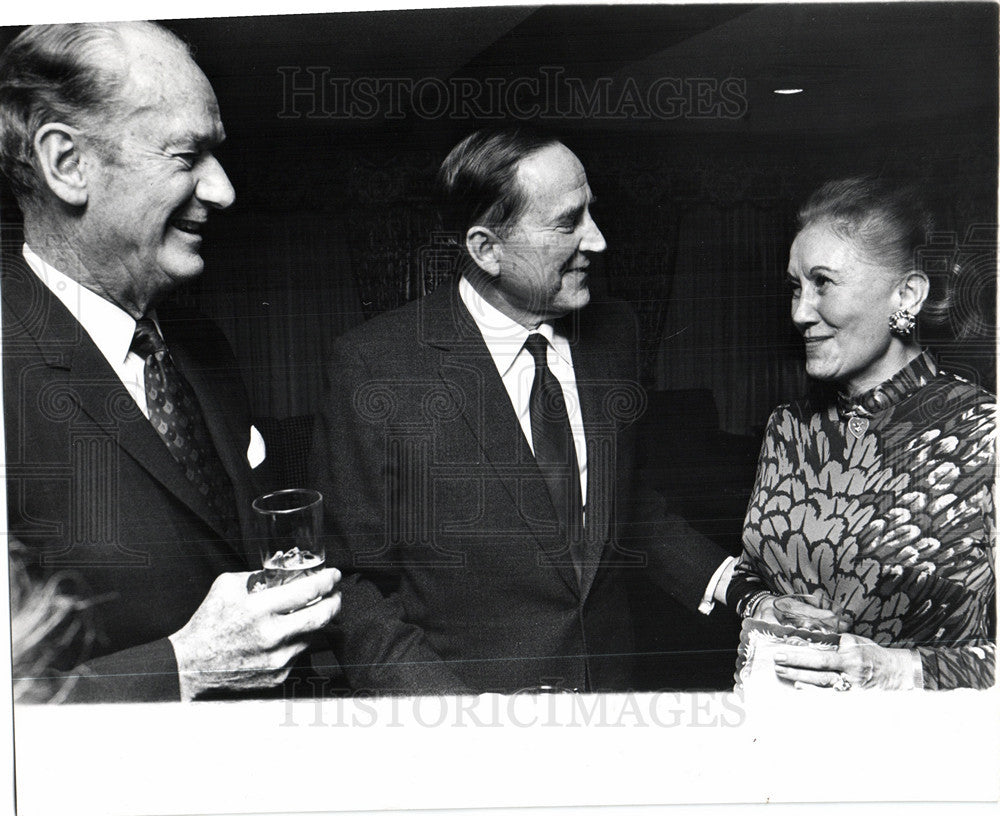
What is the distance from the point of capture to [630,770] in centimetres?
204

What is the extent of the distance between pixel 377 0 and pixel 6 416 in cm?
123

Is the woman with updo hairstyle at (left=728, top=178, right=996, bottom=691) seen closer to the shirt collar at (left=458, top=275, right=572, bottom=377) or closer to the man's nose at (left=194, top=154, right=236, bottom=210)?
the shirt collar at (left=458, top=275, right=572, bottom=377)

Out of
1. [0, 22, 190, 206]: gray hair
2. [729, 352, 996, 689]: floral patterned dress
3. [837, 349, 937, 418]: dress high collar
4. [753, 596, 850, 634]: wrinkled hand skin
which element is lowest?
[753, 596, 850, 634]: wrinkled hand skin

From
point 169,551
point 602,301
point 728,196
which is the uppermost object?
point 728,196

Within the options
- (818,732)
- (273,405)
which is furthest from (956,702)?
(273,405)

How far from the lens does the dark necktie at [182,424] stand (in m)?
1.96

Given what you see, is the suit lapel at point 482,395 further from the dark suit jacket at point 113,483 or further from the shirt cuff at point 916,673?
the shirt cuff at point 916,673

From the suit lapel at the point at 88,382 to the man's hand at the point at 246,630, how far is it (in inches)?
7.8

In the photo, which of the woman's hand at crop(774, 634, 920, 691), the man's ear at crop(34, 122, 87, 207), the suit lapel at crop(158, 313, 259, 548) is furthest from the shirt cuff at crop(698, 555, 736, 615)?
the man's ear at crop(34, 122, 87, 207)

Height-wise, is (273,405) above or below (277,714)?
above

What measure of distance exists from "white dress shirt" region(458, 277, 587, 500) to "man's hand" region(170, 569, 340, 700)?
56 centimetres

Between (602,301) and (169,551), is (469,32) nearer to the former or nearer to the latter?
(602,301)

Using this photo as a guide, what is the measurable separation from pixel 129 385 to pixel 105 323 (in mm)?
142

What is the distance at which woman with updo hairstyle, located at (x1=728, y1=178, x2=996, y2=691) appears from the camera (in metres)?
2.00
